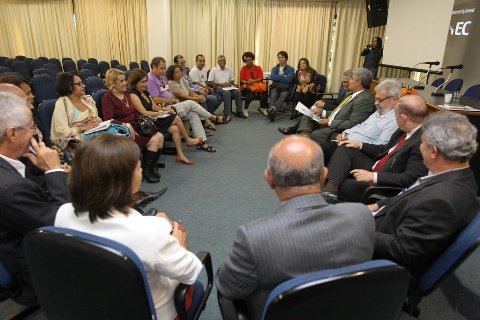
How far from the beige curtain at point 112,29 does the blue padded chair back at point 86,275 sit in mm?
8532

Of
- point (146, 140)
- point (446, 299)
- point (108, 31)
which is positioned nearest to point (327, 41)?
point (108, 31)

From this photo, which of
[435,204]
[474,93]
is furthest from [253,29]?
[435,204]

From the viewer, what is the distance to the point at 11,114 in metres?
1.43

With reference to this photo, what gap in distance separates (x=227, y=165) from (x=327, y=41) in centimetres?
615

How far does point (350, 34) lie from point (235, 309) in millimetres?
8773

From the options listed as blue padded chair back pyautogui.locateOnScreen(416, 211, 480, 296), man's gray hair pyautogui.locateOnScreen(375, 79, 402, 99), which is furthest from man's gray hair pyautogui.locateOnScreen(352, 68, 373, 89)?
blue padded chair back pyautogui.locateOnScreen(416, 211, 480, 296)

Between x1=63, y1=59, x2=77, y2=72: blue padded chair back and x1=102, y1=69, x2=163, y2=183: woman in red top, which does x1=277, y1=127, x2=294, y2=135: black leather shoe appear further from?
x1=63, y1=59, x2=77, y2=72: blue padded chair back

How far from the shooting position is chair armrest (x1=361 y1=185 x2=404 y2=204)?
7.09 feet

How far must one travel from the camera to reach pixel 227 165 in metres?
4.07

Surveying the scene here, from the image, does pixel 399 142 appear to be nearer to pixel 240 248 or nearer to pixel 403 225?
pixel 403 225

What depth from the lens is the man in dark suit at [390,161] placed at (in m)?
2.17

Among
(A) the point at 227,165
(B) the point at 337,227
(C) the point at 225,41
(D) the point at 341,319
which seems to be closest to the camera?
(D) the point at 341,319

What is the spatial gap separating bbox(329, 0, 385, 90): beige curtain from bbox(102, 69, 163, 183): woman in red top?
22.1 feet

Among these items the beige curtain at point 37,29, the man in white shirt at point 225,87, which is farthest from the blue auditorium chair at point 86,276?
the beige curtain at point 37,29
